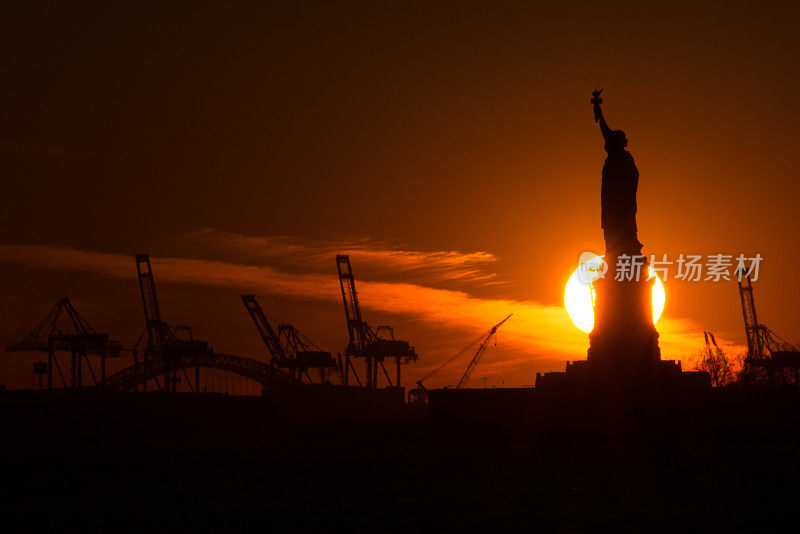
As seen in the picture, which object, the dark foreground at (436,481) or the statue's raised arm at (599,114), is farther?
the statue's raised arm at (599,114)

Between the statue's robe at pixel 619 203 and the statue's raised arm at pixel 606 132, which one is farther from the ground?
the statue's raised arm at pixel 606 132

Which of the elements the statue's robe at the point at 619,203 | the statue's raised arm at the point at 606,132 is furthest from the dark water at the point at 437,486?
the statue's raised arm at the point at 606,132

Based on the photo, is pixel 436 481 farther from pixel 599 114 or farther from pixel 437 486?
pixel 599 114

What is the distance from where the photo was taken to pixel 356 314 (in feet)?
598

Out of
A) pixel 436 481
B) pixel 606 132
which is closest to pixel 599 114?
pixel 606 132

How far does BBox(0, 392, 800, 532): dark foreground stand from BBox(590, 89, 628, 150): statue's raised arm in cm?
1739

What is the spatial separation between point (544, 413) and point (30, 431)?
91.4 metres

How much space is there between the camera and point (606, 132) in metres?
68.2

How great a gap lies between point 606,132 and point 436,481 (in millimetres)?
25954

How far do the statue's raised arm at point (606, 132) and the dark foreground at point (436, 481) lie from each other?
17390mm

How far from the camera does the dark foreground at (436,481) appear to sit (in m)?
40.6

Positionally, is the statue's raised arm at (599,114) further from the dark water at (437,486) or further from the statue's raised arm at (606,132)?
the dark water at (437,486)

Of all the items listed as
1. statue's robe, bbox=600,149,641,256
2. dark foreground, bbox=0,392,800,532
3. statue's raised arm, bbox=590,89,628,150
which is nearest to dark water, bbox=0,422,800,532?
dark foreground, bbox=0,392,800,532

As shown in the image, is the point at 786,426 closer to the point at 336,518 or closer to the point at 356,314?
the point at 336,518
